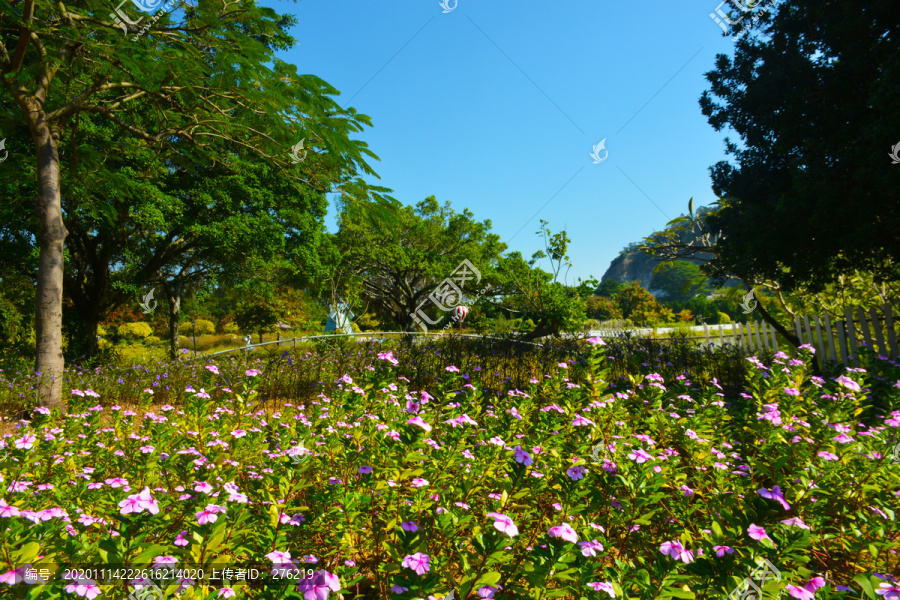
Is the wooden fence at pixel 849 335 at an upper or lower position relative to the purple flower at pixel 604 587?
upper

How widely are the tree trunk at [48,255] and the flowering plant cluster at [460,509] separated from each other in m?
3.77

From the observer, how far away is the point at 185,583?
1.52m

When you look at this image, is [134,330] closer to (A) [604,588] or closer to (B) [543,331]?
(B) [543,331]

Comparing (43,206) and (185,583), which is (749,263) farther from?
(43,206)

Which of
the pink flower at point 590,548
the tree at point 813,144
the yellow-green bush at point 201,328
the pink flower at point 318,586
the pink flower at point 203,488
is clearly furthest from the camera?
the yellow-green bush at point 201,328

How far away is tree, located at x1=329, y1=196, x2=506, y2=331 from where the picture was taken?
23469 mm

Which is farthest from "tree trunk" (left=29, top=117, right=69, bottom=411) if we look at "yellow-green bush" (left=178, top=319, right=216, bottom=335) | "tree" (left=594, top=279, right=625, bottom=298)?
"tree" (left=594, top=279, right=625, bottom=298)

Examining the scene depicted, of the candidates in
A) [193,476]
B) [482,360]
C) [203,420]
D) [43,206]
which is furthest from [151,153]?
[193,476]

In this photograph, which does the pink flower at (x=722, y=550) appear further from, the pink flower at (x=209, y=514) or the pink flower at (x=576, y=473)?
the pink flower at (x=209, y=514)

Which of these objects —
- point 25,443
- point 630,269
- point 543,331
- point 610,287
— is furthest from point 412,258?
point 630,269

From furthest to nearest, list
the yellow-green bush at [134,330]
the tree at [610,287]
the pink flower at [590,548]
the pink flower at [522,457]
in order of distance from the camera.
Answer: the tree at [610,287], the yellow-green bush at [134,330], the pink flower at [522,457], the pink flower at [590,548]

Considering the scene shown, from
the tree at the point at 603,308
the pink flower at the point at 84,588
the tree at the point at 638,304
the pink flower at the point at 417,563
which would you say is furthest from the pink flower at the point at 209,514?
the tree at the point at 603,308

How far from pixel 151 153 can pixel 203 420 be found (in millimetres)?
10592

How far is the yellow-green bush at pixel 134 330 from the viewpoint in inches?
1003
